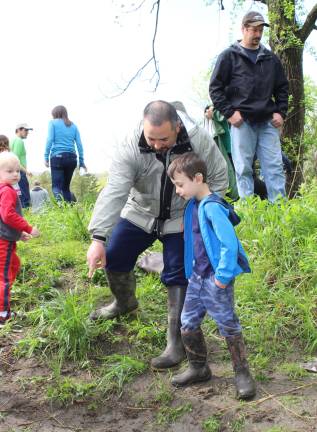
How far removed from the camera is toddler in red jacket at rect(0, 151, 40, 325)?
174 inches

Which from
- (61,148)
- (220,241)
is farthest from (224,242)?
(61,148)

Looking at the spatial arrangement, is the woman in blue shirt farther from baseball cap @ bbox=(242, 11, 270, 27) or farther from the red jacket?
the red jacket

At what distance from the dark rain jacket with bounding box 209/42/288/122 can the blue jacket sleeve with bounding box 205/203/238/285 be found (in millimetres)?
2973

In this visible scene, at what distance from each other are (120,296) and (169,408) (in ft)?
3.71

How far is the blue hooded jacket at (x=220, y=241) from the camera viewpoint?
3.11 metres

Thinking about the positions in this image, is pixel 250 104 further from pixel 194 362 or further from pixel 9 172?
pixel 194 362

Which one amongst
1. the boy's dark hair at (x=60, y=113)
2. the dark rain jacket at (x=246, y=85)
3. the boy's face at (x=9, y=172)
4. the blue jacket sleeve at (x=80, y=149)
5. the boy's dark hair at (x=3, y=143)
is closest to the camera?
the boy's face at (x=9, y=172)

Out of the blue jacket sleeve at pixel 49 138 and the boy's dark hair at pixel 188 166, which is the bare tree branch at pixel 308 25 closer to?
the blue jacket sleeve at pixel 49 138

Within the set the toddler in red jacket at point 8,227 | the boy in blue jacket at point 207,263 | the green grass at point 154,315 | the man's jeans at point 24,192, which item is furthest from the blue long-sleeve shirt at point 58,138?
the boy in blue jacket at point 207,263

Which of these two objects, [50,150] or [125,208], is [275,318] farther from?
[50,150]

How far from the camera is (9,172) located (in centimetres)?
443

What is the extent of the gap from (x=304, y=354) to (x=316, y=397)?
530mm

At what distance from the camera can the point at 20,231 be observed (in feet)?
15.0

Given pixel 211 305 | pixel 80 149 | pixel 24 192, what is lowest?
pixel 24 192
